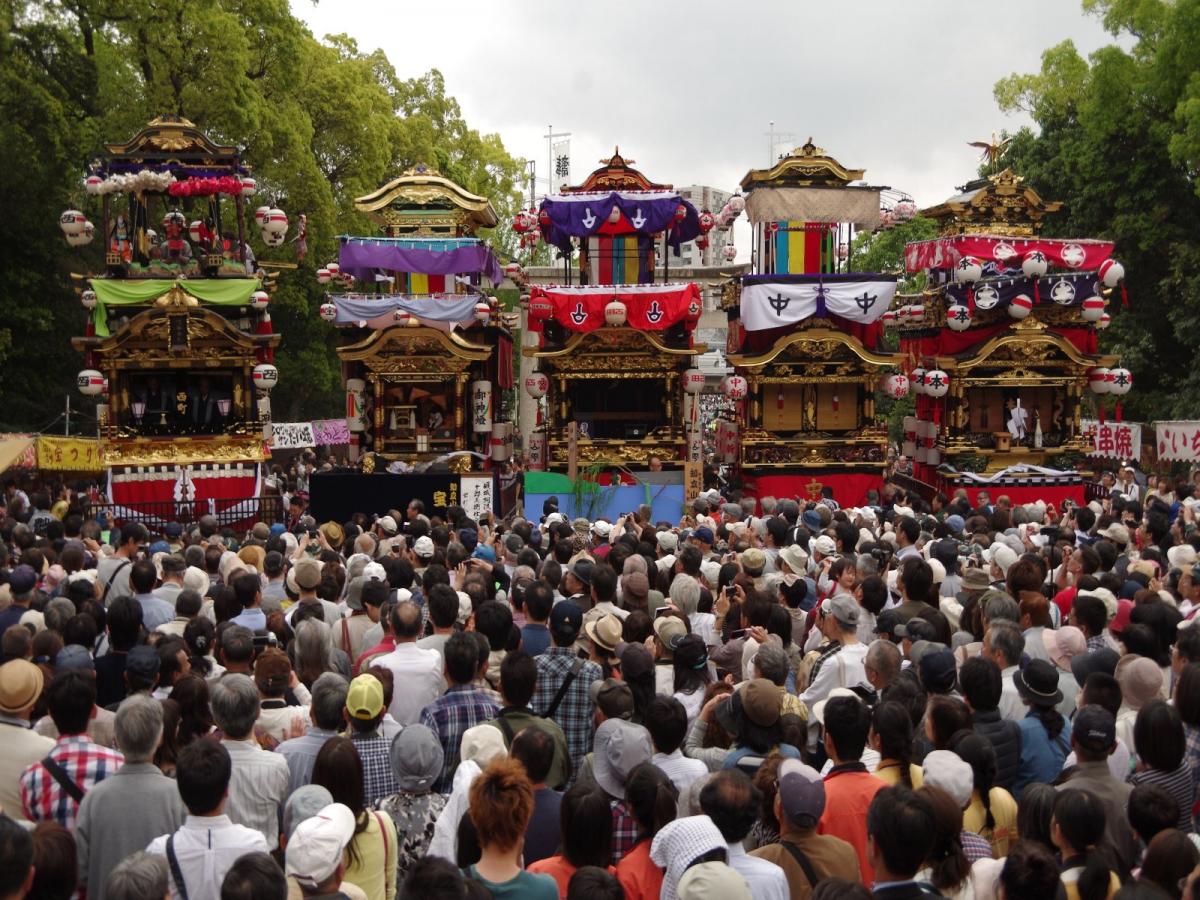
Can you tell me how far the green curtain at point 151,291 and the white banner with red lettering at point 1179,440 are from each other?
2003 cm

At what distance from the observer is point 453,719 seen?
237 inches

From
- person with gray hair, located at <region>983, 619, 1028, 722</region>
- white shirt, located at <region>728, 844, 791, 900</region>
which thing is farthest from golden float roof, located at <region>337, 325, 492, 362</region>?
white shirt, located at <region>728, 844, 791, 900</region>

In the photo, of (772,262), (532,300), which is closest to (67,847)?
(532,300)

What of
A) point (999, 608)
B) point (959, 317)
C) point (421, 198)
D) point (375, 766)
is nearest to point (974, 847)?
point (375, 766)

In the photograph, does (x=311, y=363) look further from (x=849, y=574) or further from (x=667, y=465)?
(x=849, y=574)

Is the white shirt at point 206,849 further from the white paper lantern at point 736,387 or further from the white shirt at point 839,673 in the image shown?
the white paper lantern at point 736,387

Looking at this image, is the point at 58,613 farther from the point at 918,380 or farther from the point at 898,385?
the point at 918,380

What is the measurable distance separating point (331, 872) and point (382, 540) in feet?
28.4

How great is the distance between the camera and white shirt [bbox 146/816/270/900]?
4469 mm

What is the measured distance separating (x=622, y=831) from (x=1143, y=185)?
101 feet

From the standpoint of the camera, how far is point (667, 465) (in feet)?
86.8

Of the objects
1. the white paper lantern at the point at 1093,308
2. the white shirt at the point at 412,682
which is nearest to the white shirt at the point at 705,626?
the white shirt at the point at 412,682

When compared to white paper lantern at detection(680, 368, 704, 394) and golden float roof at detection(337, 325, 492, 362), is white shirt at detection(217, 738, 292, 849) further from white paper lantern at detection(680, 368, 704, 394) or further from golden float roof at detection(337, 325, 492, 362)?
white paper lantern at detection(680, 368, 704, 394)

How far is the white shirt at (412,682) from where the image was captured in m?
6.85
